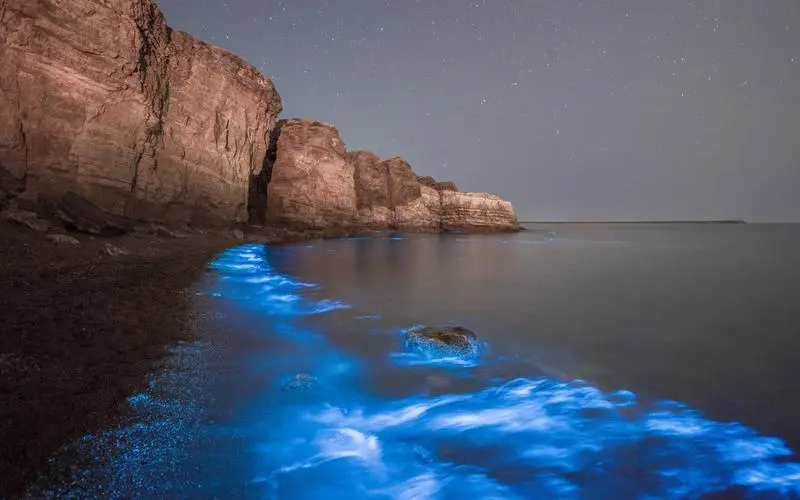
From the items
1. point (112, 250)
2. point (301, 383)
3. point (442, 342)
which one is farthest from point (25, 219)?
point (442, 342)

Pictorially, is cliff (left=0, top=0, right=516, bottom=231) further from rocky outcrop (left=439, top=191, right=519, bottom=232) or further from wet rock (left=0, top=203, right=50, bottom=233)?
rocky outcrop (left=439, top=191, right=519, bottom=232)

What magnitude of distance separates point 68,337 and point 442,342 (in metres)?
4.76

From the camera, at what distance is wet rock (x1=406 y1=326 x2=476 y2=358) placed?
5441mm

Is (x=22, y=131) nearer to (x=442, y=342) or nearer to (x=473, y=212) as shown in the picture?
(x=442, y=342)

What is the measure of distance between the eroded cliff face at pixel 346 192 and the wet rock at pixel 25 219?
26264mm

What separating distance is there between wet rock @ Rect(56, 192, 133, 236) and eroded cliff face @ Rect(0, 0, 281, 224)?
5.48 feet

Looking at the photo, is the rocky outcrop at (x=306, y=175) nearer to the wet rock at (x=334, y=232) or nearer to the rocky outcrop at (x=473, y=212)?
the wet rock at (x=334, y=232)

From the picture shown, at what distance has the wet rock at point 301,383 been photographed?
4.15m

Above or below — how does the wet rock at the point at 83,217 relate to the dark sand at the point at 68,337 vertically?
above

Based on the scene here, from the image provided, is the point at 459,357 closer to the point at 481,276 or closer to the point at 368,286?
the point at 368,286

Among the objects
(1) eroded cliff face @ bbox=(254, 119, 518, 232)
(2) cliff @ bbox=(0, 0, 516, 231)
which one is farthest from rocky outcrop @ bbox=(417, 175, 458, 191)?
(2) cliff @ bbox=(0, 0, 516, 231)

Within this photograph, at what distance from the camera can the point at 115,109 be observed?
14.4 meters

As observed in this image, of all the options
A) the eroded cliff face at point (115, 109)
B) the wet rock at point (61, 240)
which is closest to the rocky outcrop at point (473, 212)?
the eroded cliff face at point (115, 109)

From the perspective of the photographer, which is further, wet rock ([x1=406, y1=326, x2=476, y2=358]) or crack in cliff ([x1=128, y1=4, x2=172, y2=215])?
crack in cliff ([x1=128, y1=4, x2=172, y2=215])
